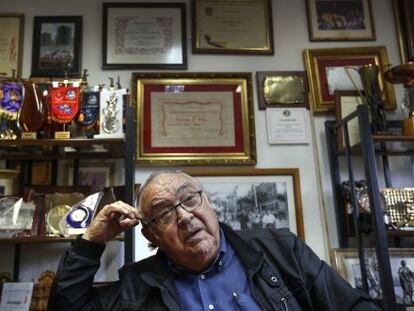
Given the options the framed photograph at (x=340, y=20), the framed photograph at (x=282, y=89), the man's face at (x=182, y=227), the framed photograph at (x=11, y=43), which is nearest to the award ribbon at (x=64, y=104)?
the framed photograph at (x=11, y=43)

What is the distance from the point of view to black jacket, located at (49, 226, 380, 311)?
124 cm

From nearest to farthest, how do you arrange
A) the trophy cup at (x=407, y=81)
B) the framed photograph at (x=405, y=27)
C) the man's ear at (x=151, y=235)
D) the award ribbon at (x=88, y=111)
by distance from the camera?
1. the man's ear at (x=151, y=235)
2. the award ribbon at (x=88, y=111)
3. the trophy cup at (x=407, y=81)
4. the framed photograph at (x=405, y=27)

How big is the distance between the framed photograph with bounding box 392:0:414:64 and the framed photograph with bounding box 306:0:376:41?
0.14m

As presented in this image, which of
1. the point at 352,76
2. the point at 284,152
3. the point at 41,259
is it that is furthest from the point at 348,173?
the point at 41,259

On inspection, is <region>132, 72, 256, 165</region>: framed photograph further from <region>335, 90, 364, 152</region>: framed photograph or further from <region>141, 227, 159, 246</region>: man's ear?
<region>141, 227, 159, 246</region>: man's ear

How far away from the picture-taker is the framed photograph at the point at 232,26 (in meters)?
2.22

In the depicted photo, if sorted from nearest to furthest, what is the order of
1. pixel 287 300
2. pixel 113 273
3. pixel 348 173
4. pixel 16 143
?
pixel 287 300 < pixel 16 143 < pixel 113 273 < pixel 348 173

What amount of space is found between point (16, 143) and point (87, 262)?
0.69 m

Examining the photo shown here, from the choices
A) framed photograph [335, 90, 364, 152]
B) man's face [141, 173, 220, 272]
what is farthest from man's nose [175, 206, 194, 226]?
framed photograph [335, 90, 364, 152]

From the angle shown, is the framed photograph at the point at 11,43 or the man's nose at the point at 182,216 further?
the framed photograph at the point at 11,43

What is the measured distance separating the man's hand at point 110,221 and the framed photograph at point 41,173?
734 millimetres

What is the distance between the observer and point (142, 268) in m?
1.35

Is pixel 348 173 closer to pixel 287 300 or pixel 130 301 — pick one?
pixel 287 300

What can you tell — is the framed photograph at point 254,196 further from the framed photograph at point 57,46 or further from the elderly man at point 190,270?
the framed photograph at point 57,46
